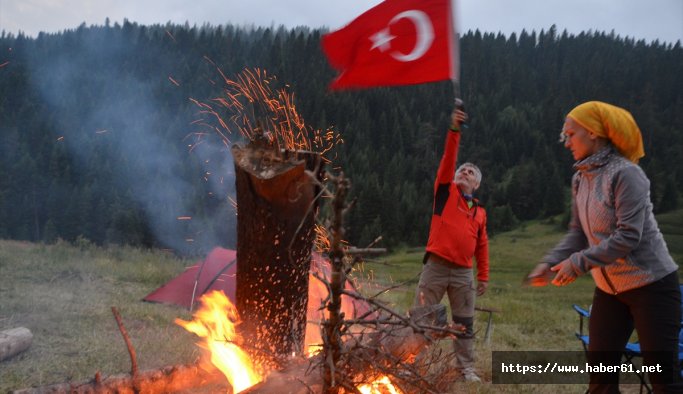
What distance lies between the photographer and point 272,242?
3.53 metres

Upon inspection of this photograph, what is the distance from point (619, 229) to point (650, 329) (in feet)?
1.72

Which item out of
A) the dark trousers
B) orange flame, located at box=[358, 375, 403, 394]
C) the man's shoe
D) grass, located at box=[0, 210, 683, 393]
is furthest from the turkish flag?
the man's shoe

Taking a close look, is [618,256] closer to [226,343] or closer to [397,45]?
[397,45]

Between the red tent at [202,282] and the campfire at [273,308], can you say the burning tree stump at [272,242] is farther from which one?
the red tent at [202,282]

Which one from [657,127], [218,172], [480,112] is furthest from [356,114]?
[657,127]

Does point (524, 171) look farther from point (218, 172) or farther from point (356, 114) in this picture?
point (218, 172)

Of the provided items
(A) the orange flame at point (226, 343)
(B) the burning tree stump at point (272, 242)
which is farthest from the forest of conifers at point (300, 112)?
(B) the burning tree stump at point (272, 242)

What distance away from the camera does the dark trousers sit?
9.48 ft

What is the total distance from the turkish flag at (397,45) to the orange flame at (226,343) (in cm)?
176

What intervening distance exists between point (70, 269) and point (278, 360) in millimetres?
8493

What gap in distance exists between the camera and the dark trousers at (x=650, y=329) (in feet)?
9.48

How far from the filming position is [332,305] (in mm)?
2523

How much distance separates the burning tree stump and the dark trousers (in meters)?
1.80

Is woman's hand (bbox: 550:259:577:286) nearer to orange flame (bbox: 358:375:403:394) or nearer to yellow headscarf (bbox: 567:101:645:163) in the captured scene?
yellow headscarf (bbox: 567:101:645:163)
